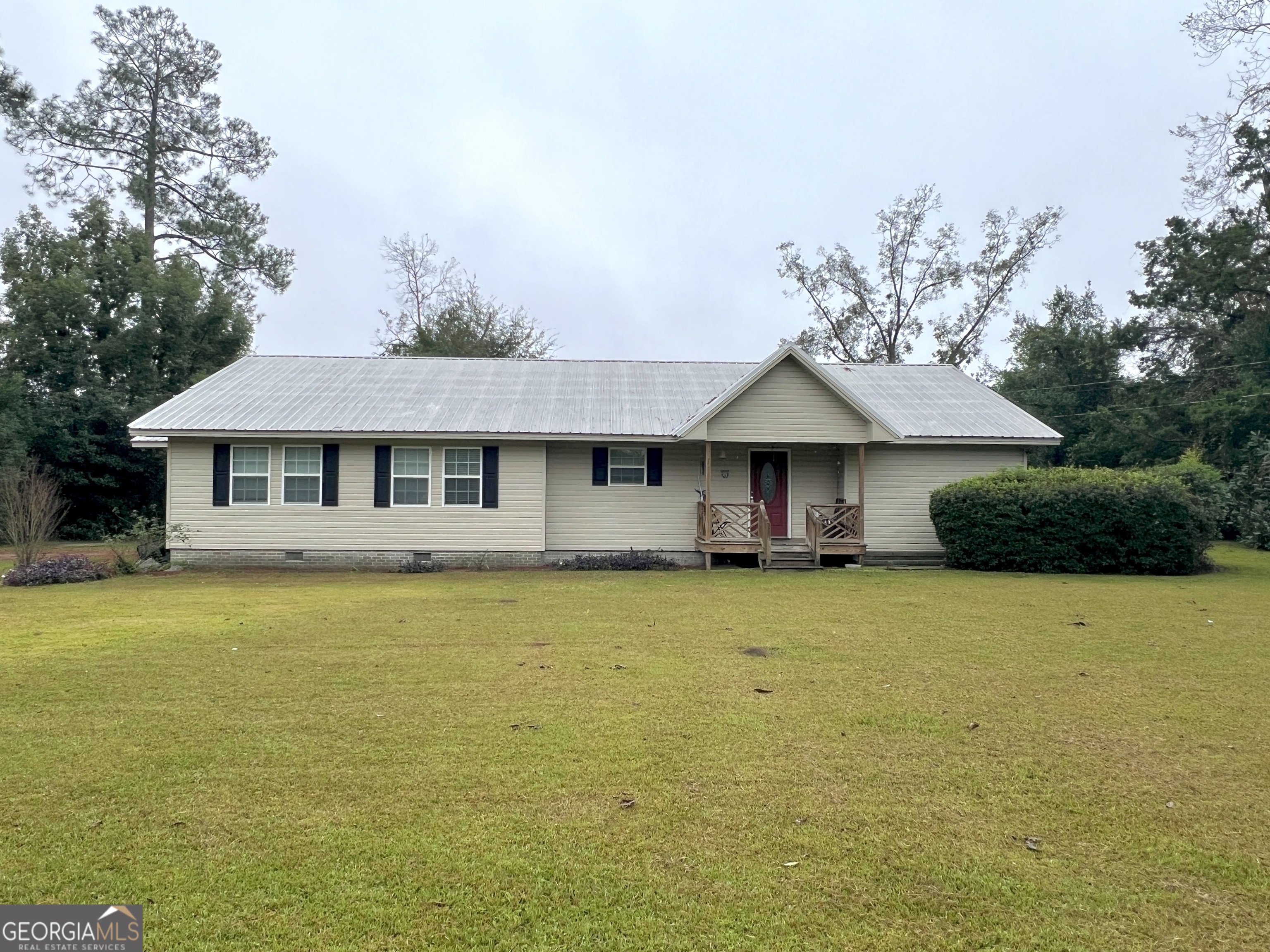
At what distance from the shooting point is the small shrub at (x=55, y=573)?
13.1 meters

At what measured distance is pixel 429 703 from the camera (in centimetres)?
562

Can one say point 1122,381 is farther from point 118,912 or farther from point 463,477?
point 118,912

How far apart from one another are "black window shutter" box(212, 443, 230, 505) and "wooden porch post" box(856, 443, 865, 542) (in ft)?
44.2

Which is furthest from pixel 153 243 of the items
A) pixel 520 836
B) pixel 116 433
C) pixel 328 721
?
pixel 520 836

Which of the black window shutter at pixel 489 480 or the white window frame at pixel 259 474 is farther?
the black window shutter at pixel 489 480

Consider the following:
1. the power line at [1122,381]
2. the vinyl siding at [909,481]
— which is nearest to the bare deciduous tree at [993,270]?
the power line at [1122,381]

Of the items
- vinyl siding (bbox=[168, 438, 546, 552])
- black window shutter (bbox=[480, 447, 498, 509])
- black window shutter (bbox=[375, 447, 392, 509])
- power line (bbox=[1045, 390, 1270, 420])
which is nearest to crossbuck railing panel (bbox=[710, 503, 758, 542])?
vinyl siding (bbox=[168, 438, 546, 552])

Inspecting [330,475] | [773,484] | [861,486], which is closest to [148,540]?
[330,475]

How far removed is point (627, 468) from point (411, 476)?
186 inches

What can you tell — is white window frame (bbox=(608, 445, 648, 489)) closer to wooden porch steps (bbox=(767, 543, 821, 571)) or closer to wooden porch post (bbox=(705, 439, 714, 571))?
wooden porch post (bbox=(705, 439, 714, 571))

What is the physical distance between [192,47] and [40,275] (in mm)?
12380

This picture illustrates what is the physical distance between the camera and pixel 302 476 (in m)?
15.6

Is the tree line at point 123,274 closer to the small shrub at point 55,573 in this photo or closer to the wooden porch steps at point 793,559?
the small shrub at point 55,573

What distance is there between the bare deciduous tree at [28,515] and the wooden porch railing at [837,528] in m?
15.7
